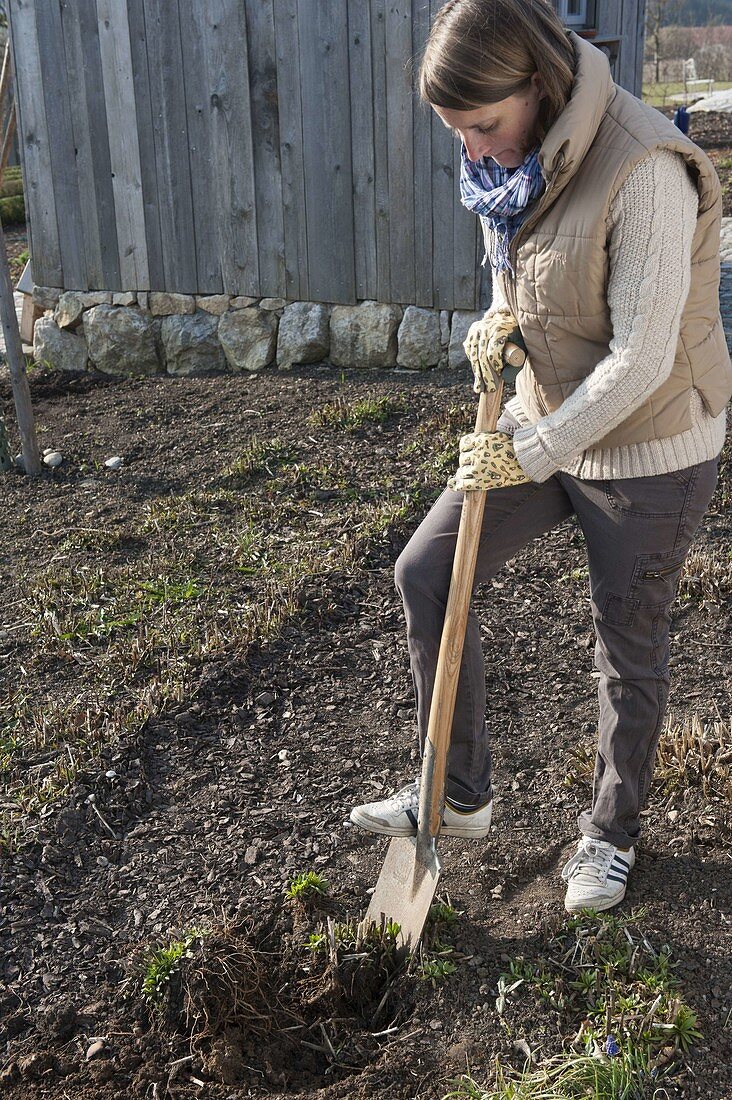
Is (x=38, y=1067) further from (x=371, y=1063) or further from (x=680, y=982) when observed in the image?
(x=680, y=982)

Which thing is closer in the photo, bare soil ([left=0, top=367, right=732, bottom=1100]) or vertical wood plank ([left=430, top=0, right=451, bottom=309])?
bare soil ([left=0, top=367, right=732, bottom=1100])

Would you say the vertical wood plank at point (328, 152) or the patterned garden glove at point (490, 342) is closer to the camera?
the patterned garden glove at point (490, 342)

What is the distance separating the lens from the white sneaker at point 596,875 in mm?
2643

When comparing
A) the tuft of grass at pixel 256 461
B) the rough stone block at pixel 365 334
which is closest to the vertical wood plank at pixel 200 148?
the rough stone block at pixel 365 334

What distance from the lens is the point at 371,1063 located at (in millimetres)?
2420

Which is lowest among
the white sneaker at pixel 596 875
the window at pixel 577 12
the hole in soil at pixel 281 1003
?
the hole in soil at pixel 281 1003

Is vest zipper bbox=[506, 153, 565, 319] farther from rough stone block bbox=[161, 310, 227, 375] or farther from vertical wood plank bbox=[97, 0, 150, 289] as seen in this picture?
vertical wood plank bbox=[97, 0, 150, 289]

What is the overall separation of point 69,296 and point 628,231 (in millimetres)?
6405

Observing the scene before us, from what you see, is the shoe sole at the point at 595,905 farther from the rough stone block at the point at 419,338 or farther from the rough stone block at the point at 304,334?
the rough stone block at the point at 304,334

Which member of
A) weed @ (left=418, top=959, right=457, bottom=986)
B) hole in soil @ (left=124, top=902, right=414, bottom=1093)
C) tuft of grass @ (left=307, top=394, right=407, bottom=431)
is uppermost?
tuft of grass @ (left=307, top=394, right=407, bottom=431)

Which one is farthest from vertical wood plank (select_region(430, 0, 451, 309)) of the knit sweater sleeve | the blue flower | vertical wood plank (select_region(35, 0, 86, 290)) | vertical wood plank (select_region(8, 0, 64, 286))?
the blue flower

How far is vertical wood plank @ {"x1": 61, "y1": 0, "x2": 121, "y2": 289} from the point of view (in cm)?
720

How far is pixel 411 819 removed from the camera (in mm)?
2783

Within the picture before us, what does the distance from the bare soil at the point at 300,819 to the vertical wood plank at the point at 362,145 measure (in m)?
1.90
